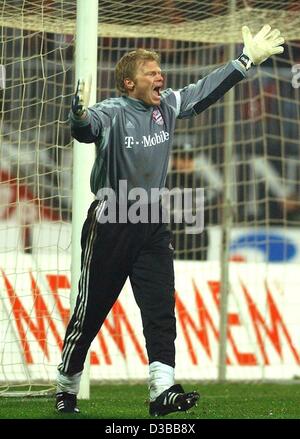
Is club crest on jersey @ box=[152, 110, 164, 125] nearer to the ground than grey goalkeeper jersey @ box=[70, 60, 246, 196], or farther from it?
farther from it

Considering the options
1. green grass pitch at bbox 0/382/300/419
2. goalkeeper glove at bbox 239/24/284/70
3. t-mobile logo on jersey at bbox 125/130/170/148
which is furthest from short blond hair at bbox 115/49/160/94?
green grass pitch at bbox 0/382/300/419

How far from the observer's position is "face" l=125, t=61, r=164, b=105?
6188 mm

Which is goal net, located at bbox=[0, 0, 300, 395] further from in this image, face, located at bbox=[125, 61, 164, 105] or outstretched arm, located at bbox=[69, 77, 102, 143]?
outstretched arm, located at bbox=[69, 77, 102, 143]

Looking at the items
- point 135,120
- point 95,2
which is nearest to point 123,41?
point 95,2

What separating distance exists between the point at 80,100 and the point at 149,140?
53 cm

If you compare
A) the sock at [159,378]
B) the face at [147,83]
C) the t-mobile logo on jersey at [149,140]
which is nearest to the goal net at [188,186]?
the face at [147,83]

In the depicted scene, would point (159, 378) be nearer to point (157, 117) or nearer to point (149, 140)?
point (149, 140)

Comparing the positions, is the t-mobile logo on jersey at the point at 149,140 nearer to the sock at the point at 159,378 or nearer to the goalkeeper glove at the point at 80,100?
the goalkeeper glove at the point at 80,100

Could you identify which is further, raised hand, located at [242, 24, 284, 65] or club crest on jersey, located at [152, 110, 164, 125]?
raised hand, located at [242, 24, 284, 65]

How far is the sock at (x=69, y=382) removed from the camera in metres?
6.35

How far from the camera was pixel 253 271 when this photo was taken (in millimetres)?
11680

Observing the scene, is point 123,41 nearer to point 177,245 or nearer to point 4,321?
point 177,245

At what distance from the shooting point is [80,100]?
5723 millimetres

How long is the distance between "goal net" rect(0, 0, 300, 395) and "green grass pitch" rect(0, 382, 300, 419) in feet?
2.92
